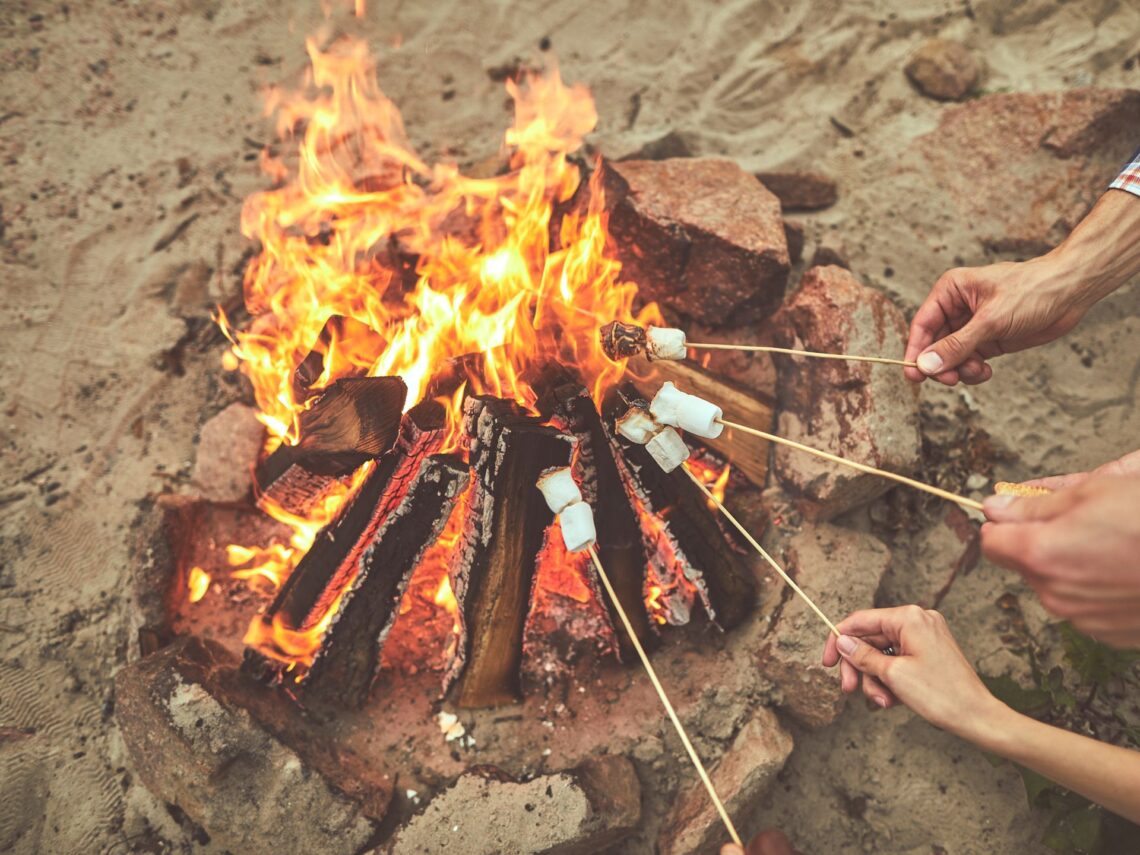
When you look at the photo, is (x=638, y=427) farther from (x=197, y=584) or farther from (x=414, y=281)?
(x=197, y=584)

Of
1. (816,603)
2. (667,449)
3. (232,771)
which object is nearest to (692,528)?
(667,449)

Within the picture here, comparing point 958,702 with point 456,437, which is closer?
point 958,702

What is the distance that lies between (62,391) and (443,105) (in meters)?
2.67

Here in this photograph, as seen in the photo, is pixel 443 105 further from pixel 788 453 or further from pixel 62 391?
pixel 788 453

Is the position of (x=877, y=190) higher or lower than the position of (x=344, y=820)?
higher

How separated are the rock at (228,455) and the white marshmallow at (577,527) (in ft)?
5.35

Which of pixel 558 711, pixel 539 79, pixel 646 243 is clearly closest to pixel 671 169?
pixel 646 243

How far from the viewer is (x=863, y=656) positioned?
1988 mm

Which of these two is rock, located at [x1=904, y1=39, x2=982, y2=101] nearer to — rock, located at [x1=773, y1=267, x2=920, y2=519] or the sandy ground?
the sandy ground

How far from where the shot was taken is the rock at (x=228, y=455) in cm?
307

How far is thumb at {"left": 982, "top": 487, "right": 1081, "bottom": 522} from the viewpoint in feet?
4.70

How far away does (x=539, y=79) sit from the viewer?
4.50m

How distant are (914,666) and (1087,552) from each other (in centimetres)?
61

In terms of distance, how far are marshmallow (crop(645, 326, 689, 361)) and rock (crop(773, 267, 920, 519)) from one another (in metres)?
0.67
